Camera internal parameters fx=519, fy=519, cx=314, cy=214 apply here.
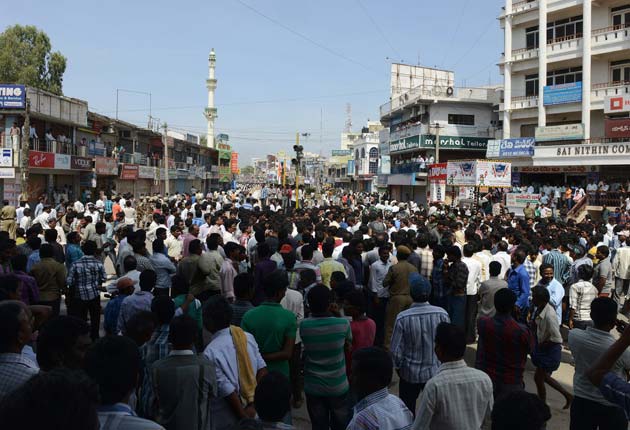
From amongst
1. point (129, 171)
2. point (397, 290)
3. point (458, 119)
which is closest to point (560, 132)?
point (458, 119)

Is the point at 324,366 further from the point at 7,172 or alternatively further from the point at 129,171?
the point at 129,171

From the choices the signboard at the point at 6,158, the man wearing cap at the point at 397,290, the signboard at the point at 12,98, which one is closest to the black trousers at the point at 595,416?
the man wearing cap at the point at 397,290

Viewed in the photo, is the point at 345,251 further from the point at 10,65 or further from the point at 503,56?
the point at 10,65

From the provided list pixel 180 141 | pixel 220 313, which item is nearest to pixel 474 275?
pixel 220 313

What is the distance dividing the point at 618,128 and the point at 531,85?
9029mm

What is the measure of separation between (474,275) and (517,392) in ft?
18.3

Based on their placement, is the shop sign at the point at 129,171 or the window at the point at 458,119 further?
the window at the point at 458,119

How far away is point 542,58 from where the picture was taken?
32875mm

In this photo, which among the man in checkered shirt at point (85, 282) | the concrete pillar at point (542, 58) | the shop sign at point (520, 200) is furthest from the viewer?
the concrete pillar at point (542, 58)

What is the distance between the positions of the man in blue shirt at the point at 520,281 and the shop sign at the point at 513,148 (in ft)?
90.9

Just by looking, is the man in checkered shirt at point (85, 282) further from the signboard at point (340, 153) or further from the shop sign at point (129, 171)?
the signboard at point (340, 153)

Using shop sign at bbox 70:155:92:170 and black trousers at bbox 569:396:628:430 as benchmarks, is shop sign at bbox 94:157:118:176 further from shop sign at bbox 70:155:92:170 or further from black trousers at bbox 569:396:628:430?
black trousers at bbox 569:396:628:430

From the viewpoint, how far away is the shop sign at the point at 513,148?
3262 centimetres

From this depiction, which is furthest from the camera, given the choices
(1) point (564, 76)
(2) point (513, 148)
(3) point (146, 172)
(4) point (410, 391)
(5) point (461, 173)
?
(3) point (146, 172)
